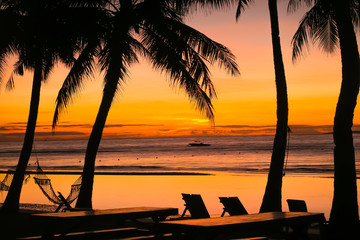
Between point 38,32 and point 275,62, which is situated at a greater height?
point 38,32

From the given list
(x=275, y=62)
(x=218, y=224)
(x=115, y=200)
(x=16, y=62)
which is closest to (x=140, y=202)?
(x=115, y=200)

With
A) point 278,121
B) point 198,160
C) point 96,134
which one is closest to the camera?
point 278,121

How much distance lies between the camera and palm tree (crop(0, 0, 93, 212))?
46.4 feet

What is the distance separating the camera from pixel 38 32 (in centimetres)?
1426

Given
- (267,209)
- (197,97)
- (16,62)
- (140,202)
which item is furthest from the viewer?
(140,202)

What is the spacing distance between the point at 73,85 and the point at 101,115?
122cm

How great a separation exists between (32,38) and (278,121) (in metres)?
6.25

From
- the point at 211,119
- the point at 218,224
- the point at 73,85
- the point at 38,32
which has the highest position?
the point at 38,32

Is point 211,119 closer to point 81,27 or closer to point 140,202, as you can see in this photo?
point 81,27

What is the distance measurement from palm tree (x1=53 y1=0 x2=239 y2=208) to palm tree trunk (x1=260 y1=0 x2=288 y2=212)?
7.13 feet

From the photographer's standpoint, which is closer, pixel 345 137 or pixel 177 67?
pixel 345 137

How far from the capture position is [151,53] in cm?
1508

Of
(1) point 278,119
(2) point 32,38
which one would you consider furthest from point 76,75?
(1) point 278,119

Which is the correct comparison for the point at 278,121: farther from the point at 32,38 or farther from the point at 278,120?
the point at 32,38
